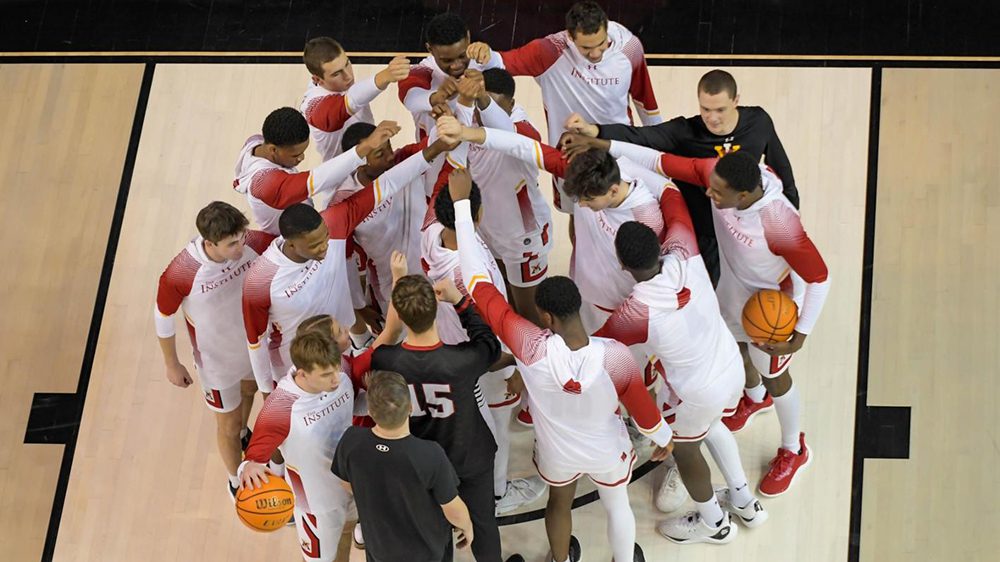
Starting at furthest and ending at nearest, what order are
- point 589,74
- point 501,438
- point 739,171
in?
1. point 589,74
2. point 501,438
3. point 739,171

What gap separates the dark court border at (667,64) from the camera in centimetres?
623

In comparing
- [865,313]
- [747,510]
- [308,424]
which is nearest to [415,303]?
[308,424]

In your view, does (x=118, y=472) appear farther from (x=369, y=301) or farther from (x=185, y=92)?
(x=185, y=92)

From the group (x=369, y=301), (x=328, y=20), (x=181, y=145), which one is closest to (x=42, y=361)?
(x=181, y=145)

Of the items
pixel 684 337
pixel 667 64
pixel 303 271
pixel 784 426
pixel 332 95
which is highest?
pixel 667 64

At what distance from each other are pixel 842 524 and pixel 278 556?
2.95m

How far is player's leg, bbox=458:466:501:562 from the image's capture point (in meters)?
5.19

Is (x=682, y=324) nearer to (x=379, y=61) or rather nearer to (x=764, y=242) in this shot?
(x=764, y=242)

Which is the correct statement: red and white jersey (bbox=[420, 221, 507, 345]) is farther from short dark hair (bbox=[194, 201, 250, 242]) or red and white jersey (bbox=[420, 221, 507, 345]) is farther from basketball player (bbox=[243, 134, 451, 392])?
short dark hair (bbox=[194, 201, 250, 242])

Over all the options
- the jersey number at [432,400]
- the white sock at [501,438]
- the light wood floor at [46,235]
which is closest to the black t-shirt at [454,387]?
the jersey number at [432,400]

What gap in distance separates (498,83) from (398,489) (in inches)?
81.8

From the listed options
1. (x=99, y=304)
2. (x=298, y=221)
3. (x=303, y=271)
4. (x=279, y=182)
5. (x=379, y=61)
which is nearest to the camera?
(x=298, y=221)

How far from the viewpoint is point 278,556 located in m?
6.19

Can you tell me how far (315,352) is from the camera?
4.59 m
